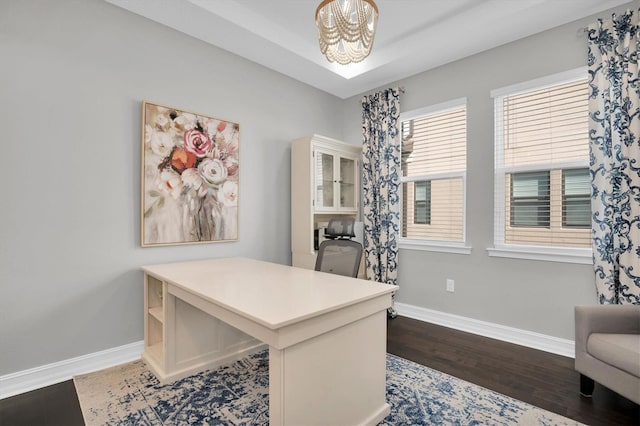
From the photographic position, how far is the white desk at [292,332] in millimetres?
1330

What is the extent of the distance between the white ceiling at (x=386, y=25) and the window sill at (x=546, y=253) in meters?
1.92

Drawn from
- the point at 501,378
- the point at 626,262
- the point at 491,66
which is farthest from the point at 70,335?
the point at 491,66

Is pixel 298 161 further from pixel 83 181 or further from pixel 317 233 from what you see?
pixel 83 181

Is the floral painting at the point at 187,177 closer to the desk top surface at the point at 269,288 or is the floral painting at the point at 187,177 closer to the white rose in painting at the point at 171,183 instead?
the white rose in painting at the point at 171,183

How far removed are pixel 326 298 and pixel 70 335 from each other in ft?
6.49

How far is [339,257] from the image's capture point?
2562mm

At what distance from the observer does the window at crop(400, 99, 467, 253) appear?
3281 mm

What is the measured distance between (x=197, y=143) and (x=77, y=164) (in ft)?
2.94

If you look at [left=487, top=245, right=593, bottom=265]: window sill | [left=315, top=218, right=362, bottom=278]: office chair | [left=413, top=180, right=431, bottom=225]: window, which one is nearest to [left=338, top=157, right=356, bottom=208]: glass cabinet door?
[left=413, top=180, right=431, bottom=225]: window

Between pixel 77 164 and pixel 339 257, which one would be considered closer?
pixel 77 164

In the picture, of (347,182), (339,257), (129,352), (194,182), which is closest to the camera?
(129,352)

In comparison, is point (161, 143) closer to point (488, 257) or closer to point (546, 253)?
point (488, 257)

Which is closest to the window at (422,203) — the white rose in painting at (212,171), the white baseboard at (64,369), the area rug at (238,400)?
the area rug at (238,400)

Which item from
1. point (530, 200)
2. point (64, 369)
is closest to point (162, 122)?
point (64, 369)
